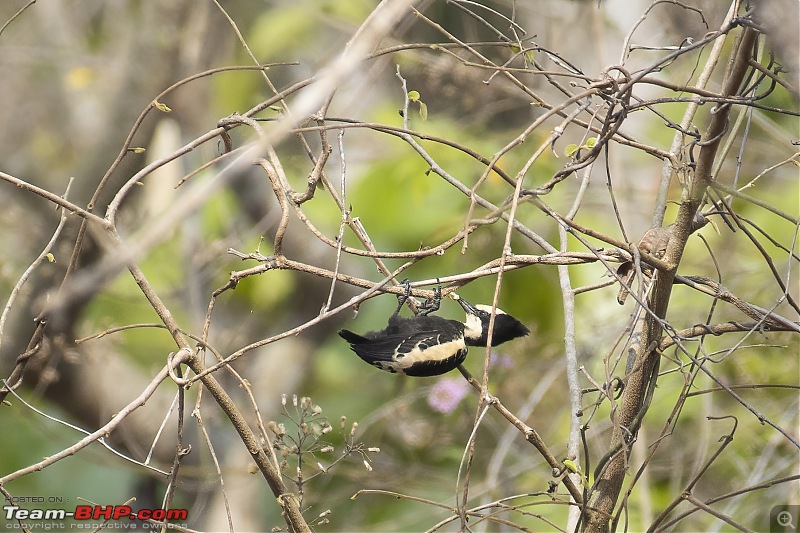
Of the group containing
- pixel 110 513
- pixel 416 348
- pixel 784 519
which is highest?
pixel 784 519

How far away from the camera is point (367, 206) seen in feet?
15.7

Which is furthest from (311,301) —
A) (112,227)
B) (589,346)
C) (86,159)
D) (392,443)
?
(112,227)

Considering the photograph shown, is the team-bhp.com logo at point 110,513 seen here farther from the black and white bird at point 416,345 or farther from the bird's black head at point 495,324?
the bird's black head at point 495,324

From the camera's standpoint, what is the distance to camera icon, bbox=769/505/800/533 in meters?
3.13

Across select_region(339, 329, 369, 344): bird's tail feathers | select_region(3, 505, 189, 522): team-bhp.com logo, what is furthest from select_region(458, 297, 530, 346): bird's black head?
select_region(3, 505, 189, 522): team-bhp.com logo

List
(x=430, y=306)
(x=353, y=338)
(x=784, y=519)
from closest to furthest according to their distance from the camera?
(x=353, y=338)
(x=430, y=306)
(x=784, y=519)

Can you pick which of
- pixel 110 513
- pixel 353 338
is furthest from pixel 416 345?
pixel 110 513

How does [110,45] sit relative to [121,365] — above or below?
above

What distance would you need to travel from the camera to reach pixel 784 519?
3230 mm

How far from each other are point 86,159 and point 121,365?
116 cm

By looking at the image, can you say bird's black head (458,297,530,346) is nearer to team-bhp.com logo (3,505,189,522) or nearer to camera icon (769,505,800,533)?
team-bhp.com logo (3,505,189,522)

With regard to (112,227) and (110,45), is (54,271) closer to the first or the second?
(112,227)

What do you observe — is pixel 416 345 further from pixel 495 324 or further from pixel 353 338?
pixel 495 324

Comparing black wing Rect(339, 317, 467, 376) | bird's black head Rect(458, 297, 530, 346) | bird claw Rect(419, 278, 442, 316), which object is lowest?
black wing Rect(339, 317, 467, 376)
